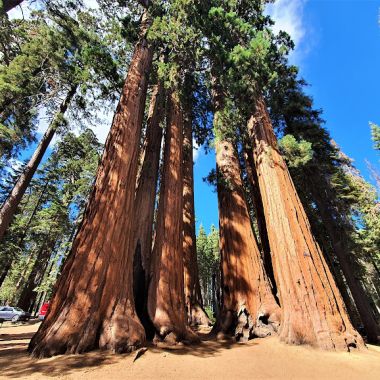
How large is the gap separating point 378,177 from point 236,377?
22.5m

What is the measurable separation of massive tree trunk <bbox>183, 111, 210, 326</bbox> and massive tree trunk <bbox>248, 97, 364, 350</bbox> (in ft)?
12.3

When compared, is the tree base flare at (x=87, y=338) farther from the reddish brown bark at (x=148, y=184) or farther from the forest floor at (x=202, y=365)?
the reddish brown bark at (x=148, y=184)

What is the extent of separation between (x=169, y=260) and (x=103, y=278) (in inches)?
68.1

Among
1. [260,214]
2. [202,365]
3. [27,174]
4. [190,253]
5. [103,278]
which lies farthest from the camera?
[27,174]

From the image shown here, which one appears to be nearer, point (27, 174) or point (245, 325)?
point (245, 325)

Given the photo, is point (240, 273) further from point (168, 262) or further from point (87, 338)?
point (87, 338)

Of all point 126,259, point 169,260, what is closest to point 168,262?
point 169,260

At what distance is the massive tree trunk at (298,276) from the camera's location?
4.38 meters

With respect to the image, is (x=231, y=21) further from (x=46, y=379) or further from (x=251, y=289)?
(x=46, y=379)

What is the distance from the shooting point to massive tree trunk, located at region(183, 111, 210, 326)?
8952 millimetres

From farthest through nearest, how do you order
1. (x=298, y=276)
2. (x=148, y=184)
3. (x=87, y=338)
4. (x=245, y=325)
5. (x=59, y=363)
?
(x=148, y=184) < (x=245, y=325) < (x=298, y=276) < (x=87, y=338) < (x=59, y=363)

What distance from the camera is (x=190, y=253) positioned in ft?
30.8

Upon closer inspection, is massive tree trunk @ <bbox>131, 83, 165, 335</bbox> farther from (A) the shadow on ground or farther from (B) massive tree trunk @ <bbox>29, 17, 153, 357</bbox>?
(A) the shadow on ground

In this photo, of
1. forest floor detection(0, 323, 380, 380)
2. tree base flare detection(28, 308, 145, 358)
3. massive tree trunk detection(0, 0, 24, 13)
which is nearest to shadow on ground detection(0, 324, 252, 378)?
forest floor detection(0, 323, 380, 380)
